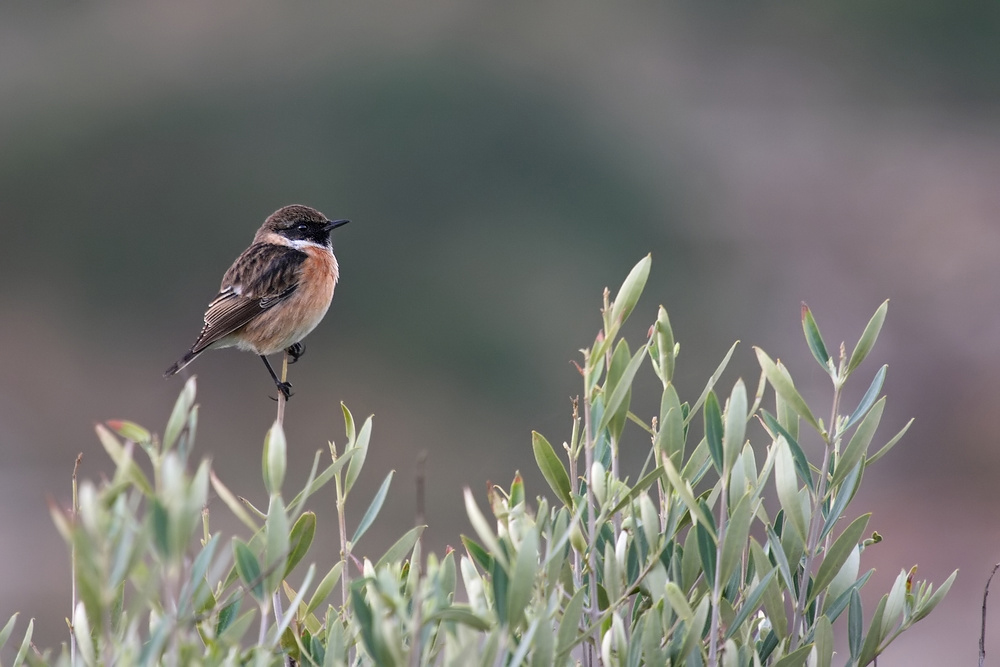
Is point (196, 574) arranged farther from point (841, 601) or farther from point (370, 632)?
point (841, 601)

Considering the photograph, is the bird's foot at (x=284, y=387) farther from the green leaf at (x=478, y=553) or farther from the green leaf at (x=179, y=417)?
the green leaf at (x=179, y=417)

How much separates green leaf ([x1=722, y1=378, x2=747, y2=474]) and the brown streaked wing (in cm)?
415

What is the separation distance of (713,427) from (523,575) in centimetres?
66

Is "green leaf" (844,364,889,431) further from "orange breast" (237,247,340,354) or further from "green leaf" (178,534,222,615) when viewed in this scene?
"orange breast" (237,247,340,354)

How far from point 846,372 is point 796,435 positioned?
0.29 m

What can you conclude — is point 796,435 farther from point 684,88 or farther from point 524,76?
point 684,88

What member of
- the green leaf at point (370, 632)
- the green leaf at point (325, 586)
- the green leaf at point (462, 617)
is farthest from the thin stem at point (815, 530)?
the green leaf at point (325, 586)

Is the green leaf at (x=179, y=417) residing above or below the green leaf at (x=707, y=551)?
above

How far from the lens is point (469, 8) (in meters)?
20.7

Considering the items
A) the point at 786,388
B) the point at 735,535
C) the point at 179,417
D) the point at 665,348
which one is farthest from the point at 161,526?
the point at 786,388

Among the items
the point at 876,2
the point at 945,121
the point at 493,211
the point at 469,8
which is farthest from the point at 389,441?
the point at 876,2

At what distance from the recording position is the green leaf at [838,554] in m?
2.43

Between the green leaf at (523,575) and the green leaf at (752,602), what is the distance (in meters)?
0.70

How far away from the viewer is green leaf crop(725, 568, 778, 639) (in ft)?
7.77
